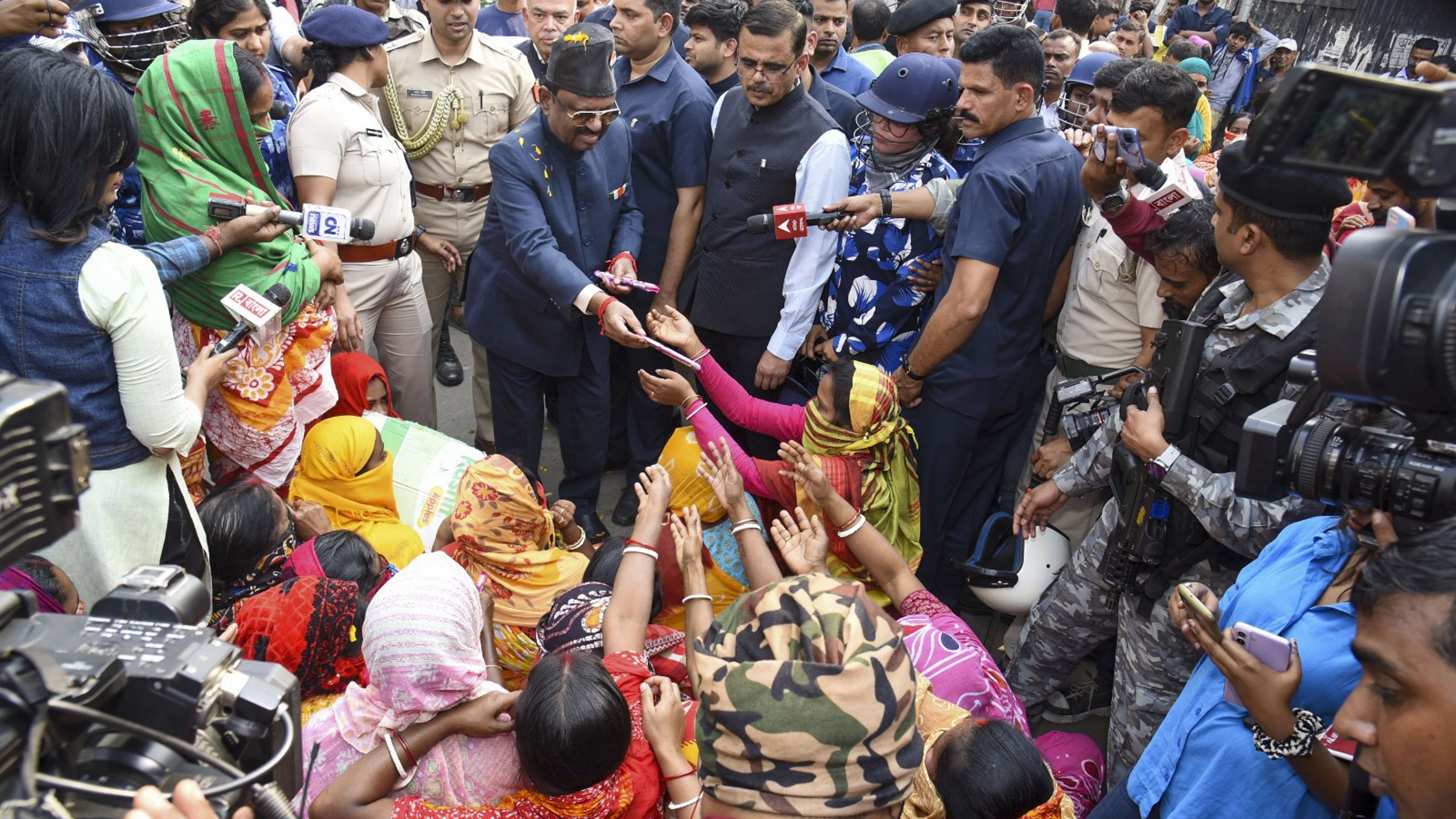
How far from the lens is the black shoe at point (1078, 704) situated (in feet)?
11.3

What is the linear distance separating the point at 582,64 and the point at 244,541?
76.7 inches

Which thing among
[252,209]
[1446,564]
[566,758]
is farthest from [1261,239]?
[252,209]

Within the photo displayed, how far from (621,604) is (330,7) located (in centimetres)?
291

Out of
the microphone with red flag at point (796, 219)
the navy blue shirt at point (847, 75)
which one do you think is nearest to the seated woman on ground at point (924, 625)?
the microphone with red flag at point (796, 219)

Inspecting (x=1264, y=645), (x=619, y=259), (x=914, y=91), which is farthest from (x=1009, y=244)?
(x=1264, y=645)

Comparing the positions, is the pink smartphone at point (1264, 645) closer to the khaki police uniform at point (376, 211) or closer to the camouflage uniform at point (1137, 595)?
the camouflage uniform at point (1137, 595)

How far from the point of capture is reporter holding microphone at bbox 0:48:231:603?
219cm

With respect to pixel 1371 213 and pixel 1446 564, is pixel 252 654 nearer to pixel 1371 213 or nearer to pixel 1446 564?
pixel 1446 564

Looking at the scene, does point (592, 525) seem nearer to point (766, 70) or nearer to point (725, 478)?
point (725, 478)

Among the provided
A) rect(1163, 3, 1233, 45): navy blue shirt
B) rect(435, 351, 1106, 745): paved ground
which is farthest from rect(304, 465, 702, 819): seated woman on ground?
rect(1163, 3, 1233, 45): navy blue shirt

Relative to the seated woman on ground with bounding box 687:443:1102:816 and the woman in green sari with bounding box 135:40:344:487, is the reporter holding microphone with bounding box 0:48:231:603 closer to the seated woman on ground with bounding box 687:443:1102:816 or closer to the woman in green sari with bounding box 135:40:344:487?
the woman in green sari with bounding box 135:40:344:487

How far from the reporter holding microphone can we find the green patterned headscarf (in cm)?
64

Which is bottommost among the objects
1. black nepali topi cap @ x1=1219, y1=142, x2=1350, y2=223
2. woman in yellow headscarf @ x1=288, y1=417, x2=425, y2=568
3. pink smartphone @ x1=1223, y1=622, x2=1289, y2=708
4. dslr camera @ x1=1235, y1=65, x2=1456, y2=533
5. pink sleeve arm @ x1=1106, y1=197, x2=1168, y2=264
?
woman in yellow headscarf @ x1=288, y1=417, x2=425, y2=568

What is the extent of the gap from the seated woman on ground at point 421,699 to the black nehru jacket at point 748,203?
219 centimetres
